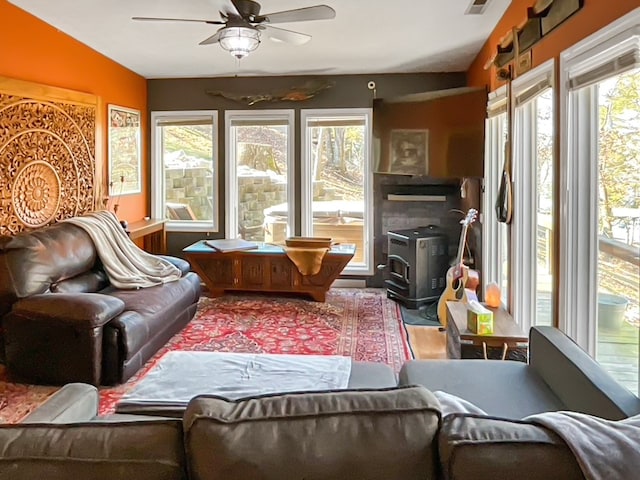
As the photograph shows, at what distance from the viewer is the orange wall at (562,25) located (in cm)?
224

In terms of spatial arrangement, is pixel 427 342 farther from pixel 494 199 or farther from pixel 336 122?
pixel 336 122

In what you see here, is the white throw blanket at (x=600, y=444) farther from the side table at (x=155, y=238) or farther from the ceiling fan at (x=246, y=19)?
the side table at (x=155, y=238)

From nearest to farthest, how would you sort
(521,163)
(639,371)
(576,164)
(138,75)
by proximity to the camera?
1. (639,371)
2. (576,164)
3. (521,163)
4. (138,75)

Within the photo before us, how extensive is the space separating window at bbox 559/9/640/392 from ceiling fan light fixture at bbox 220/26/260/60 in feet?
6.30

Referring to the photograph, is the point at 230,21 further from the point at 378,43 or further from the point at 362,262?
the point at 362,262

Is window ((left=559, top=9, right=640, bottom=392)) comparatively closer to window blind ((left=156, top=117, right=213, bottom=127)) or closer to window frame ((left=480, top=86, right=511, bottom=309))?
window frame ((left=480, top=86, right=511, bottom=309))

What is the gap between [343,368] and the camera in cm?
253

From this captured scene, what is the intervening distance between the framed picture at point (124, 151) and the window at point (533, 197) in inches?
153

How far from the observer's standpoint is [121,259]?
176 inches

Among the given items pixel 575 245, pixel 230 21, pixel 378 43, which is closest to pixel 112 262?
pixel 230 21

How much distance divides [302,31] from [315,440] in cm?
420

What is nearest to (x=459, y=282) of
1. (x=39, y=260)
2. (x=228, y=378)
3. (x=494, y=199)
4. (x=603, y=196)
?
(x=494, y=199)

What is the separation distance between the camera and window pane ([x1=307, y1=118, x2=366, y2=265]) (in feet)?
20.5

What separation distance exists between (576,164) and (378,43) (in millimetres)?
2805
